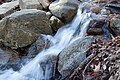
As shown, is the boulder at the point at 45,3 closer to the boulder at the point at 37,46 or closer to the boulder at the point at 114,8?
the boulder at the point at 37,46

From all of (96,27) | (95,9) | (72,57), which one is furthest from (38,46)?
(95,9)

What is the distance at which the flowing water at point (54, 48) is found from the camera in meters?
5.36

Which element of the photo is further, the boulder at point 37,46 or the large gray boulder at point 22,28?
the large gray boulder at point 22,28

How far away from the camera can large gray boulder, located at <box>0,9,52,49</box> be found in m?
6.16

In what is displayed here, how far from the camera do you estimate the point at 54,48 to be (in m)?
6.04

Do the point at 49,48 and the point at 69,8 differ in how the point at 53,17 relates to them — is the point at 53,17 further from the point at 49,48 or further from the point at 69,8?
the point at 49,48

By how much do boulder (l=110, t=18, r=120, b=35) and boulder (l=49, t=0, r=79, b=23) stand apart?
49.8 inches

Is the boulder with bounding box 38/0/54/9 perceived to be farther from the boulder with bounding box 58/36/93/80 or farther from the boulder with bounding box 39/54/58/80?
the boulder with bounding box 58/36/93/80

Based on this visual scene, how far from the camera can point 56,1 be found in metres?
7.49

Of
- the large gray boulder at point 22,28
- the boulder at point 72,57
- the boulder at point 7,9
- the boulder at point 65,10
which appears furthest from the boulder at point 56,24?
the boulder at point 72,57

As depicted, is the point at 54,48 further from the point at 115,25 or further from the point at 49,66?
the point at 115,25

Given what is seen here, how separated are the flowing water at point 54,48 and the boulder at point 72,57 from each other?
40cm

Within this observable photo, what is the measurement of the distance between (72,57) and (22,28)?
1855mm

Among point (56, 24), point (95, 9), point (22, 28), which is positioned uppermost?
point (95, 9)
